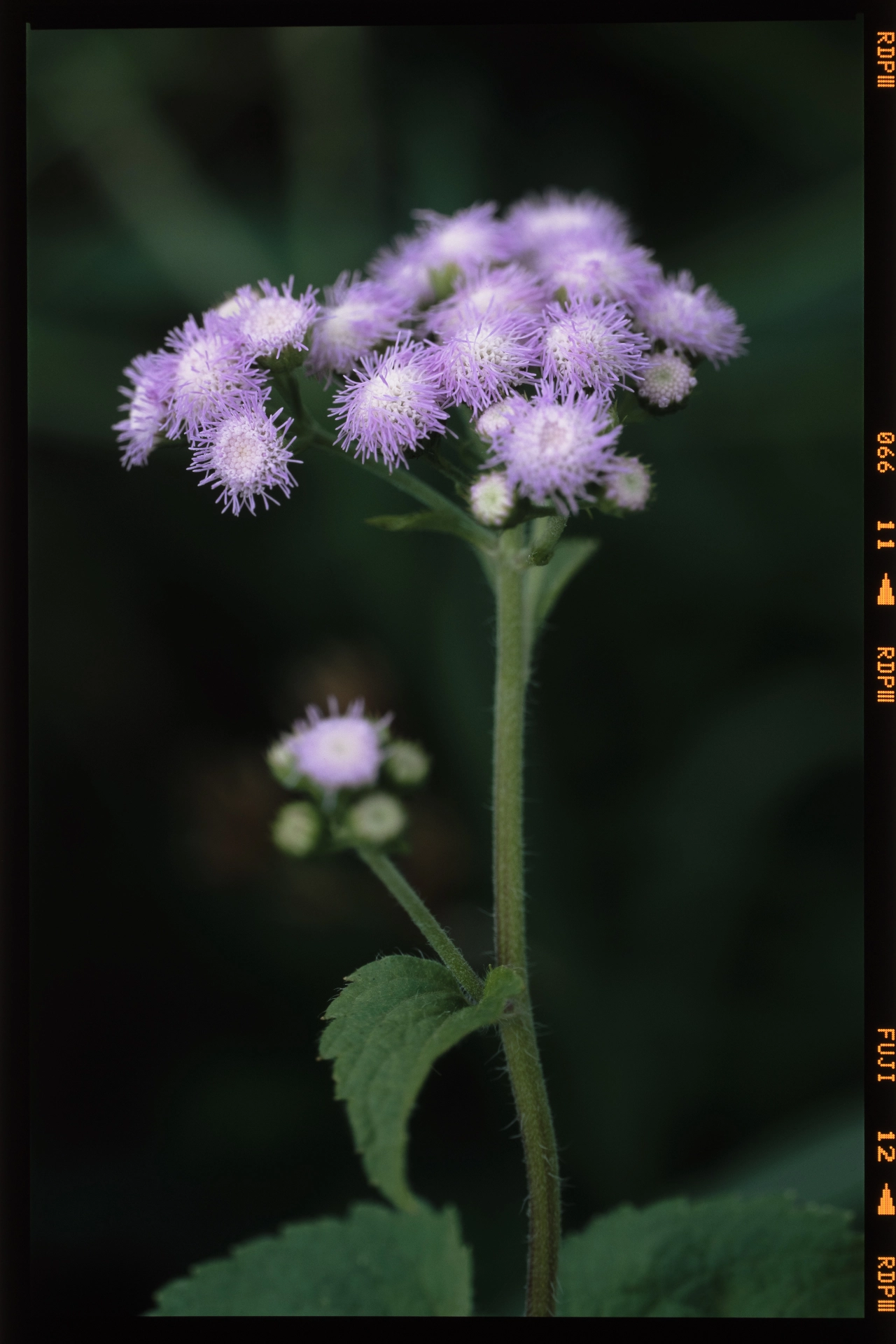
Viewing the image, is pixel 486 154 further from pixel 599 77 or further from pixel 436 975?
pixel 436 975

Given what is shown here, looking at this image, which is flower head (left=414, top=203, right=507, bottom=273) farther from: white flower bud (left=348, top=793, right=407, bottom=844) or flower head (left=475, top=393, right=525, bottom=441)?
white flower bud (left=348, top=793, right=407, bottom=844)

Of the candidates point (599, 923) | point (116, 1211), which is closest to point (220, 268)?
point (599, 923)

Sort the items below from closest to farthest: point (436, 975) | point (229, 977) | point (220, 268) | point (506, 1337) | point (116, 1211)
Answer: point (436, 975) < point (506, 1337) < point (116, 1211) < point (229, 977) < point (220, 268)

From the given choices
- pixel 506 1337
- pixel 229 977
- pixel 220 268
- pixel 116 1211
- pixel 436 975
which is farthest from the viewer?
pixel 220 268

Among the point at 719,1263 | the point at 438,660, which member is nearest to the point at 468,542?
the point at 438,660

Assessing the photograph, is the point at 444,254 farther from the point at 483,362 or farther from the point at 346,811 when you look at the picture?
the point at 346,811

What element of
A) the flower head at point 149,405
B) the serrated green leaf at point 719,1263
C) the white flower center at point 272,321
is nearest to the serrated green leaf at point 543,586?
the white flower center at point 272,321

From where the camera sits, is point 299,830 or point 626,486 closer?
point 626,486
